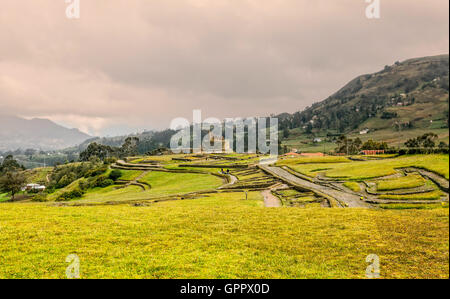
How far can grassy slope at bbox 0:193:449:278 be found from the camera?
7775 mm

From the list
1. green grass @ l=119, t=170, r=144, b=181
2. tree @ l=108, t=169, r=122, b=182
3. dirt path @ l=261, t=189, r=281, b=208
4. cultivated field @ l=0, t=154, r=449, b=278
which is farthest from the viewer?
tree @ l=108, t=169, r=122, b=182

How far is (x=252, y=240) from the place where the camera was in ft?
36.4

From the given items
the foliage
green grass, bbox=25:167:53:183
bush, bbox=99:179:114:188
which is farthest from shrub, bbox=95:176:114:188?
green grass, bbox=25:167:53:183

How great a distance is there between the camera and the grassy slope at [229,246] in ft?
25.5

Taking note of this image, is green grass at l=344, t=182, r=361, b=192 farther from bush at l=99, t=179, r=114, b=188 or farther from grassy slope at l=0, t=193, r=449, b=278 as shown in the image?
bush at l=99, t=179, r=114, b=188

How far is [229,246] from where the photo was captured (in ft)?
34.2

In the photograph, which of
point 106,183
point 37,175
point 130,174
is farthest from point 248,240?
point 37,175

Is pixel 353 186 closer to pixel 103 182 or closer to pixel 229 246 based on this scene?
pixel 229 246

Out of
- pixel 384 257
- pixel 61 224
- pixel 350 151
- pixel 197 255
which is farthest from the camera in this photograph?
Answer: pixel 350 151
